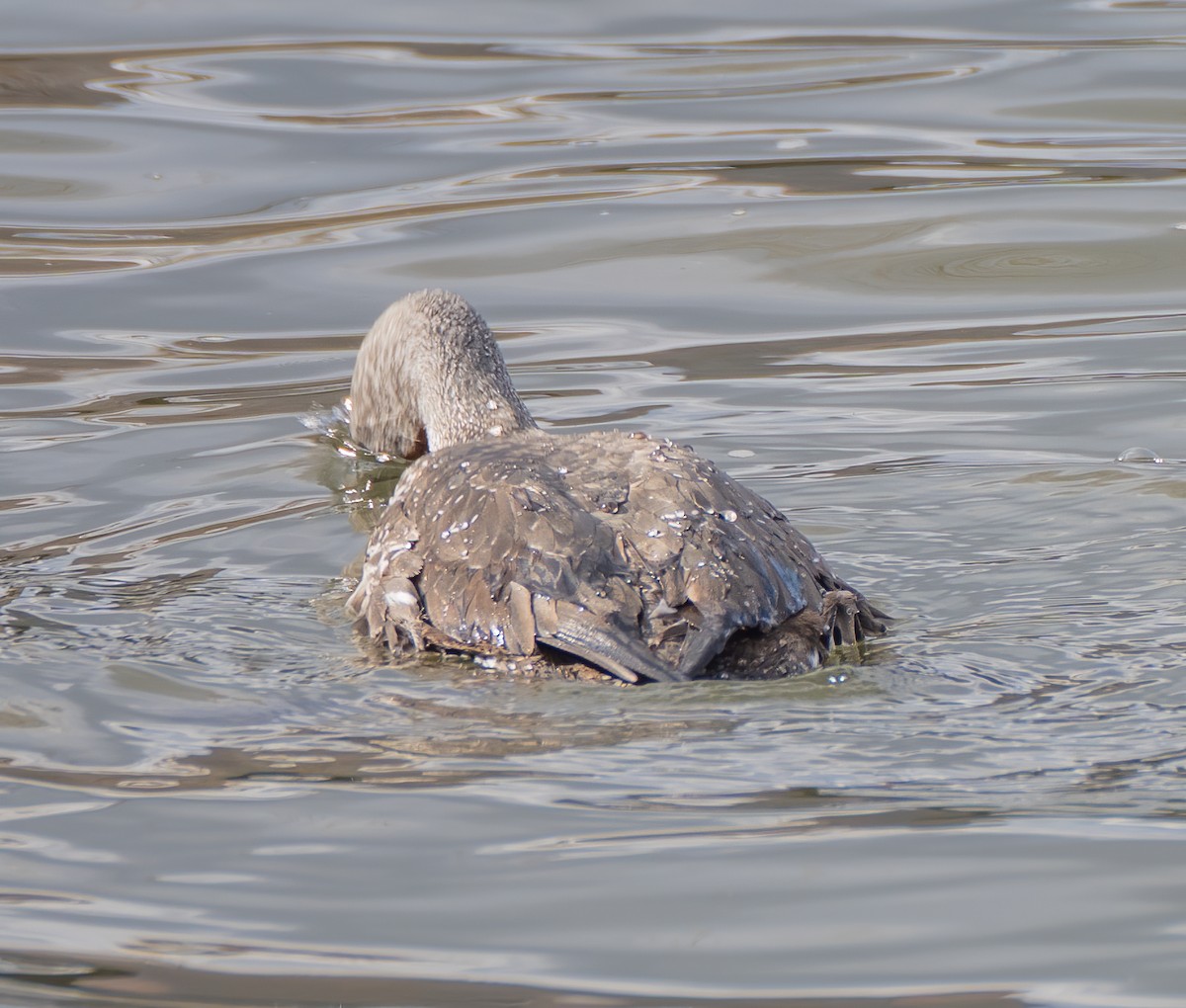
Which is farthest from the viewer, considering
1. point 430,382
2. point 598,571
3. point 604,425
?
point 604,425

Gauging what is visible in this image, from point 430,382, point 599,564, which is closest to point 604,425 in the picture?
point 430,382

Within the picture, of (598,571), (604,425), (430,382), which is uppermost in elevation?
(430,382)

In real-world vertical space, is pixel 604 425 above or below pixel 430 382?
below

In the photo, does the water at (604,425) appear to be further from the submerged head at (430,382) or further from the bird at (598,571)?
the submerged head at (430,382)

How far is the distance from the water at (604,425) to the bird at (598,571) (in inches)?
5.1

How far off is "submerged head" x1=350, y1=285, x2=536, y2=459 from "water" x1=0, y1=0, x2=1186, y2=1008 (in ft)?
0.89

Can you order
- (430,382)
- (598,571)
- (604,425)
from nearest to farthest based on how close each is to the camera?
(598,571), (430,382), (604,425)

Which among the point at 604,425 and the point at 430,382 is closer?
the point at 430,382

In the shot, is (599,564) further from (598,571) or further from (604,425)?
(604,425)

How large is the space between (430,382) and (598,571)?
302 cm

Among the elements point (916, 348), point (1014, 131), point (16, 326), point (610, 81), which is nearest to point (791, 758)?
point (916, 348)

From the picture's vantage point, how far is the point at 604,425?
8961 mm

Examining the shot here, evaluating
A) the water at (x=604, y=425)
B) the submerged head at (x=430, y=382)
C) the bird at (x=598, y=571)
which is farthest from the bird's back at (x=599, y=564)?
the submerged head at (x=430, y=382)

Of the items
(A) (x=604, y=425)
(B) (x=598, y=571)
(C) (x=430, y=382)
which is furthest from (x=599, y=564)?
(A) (x=604, y=425)
